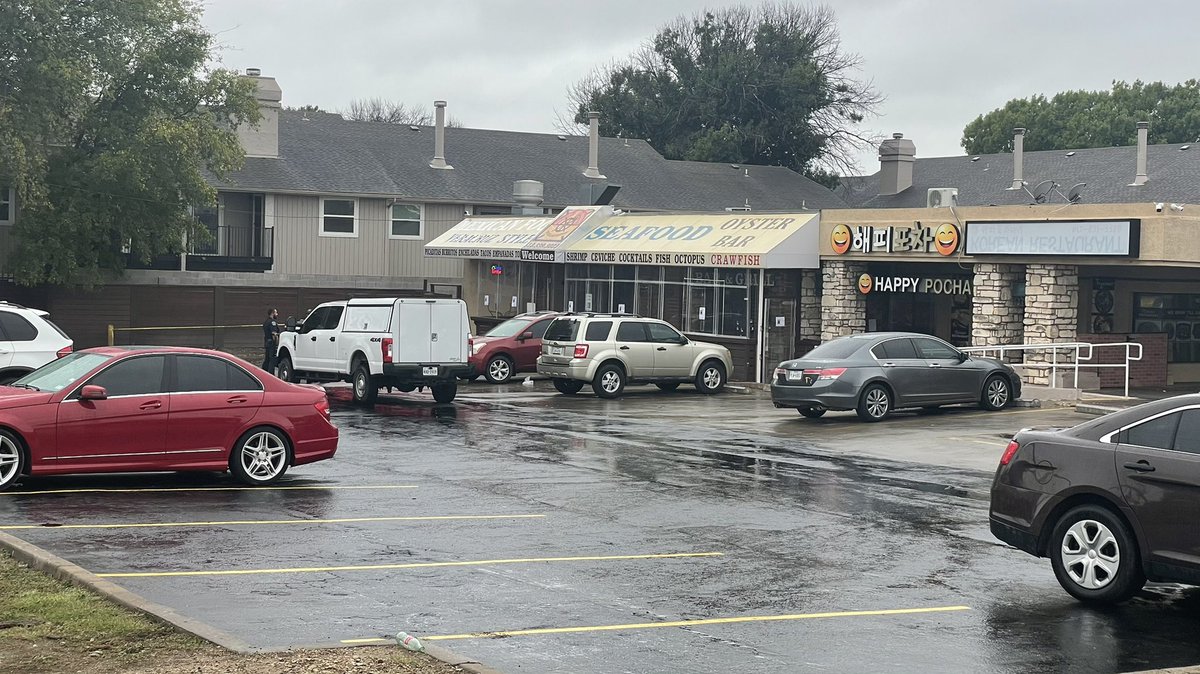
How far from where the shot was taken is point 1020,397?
27.1 meters

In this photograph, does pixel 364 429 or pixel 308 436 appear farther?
pixel 364 429

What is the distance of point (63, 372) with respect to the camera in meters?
15.1

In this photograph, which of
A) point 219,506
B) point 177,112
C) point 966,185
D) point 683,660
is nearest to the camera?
point 683,660

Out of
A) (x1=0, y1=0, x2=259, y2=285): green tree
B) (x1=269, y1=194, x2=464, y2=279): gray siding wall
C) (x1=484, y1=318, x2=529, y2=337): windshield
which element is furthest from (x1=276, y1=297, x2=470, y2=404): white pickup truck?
(x1=269, y1=194, x2=464, y2=279): gray siding wall

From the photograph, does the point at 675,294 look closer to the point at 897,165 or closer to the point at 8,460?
the point at 897,165

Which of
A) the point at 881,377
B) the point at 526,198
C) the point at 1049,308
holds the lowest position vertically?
the point at 881,377

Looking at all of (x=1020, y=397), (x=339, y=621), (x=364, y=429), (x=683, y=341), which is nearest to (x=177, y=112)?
(x=683, y=341)

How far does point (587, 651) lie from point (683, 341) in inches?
905

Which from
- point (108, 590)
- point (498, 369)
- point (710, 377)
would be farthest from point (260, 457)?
point (498, 369)

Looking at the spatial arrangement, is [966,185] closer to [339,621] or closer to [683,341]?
[683,341]

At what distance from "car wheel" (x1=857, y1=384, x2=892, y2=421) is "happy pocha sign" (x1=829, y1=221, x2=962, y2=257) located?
6885 mm

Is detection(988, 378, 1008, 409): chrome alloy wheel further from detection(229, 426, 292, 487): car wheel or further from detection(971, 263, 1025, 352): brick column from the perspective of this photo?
detection(229, 426, 292, 487): car wheel

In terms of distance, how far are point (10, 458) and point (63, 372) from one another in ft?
4.15

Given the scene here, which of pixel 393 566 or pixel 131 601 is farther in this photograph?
pixel 393 566
